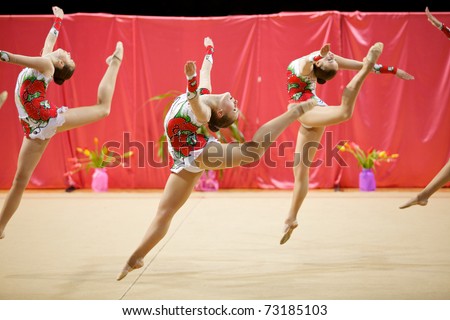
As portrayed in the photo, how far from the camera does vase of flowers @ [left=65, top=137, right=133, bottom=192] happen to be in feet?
26.8

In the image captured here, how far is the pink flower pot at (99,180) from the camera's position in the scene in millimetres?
8227

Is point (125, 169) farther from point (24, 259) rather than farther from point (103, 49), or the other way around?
point (24, 259)

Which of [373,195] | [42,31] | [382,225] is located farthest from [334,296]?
[42,31]

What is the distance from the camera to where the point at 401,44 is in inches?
312

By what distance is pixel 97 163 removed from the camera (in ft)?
27.0

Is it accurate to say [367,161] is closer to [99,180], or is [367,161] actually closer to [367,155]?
[367,155]

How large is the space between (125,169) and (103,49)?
172 cm

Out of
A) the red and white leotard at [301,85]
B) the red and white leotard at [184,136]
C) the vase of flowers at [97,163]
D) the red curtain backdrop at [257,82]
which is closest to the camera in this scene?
the red and white leotard at [184,136]

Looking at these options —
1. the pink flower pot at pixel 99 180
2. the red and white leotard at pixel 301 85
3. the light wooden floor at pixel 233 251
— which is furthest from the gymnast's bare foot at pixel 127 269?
the pink flower pot at pixel 99 180

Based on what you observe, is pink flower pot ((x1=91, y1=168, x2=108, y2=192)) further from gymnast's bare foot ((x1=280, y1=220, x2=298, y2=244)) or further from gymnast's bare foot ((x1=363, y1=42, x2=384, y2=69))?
gymnast's bare foot ((x1=363, y1=42, x2=384, y2=69))

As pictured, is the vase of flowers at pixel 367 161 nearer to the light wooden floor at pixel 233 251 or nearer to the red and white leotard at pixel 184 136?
the light wooden floor at pixel 233 251

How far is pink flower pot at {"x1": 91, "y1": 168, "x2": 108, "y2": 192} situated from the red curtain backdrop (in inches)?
10.8

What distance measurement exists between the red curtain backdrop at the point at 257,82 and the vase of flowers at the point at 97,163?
5.3 inches

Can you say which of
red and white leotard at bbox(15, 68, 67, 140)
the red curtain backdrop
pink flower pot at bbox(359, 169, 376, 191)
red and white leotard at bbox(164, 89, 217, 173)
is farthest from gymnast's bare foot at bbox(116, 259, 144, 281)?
pink flower pot at bbox(359, 169, 376, 191)
